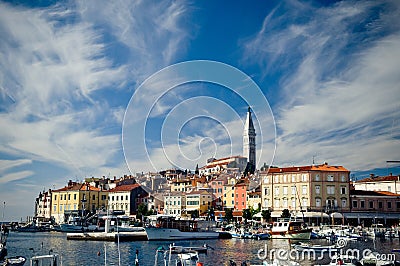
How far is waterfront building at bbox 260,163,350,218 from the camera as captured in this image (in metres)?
59.3

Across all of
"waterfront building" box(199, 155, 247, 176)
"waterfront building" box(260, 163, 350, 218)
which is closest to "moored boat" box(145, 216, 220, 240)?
"waterfront building" box(260, 163, 350, 218)

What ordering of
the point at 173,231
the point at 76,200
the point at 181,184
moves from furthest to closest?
the point at 76,200
the point at 173,231
the point at 181,184

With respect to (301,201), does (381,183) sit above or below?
above

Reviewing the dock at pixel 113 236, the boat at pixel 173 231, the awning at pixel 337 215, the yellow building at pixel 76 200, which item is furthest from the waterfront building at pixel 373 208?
the yellow building at pixel 76 200

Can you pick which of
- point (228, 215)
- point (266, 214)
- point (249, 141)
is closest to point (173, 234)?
point (266, 214)

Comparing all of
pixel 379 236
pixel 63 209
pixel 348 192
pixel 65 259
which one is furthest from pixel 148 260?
pixel 63 209

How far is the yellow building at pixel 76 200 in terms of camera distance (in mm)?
78250

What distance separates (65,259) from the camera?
98.6 ft

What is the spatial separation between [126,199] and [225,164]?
208ft

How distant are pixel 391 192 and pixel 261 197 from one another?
58.5 feet

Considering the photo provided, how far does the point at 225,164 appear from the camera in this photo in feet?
58.2

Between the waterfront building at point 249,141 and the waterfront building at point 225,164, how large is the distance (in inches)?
10.6

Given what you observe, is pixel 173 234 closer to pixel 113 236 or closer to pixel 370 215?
pixel 113 236

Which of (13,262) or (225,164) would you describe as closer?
(225,164)
